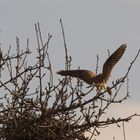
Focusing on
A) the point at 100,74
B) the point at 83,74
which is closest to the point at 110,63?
the point at 100,74

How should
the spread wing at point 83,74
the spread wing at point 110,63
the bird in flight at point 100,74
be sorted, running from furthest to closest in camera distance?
the spread wing at point 110,63 < the bird in flight at point 100,74 < the spread wing at point 83,74

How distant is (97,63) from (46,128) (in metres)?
0.99

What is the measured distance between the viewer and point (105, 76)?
6.27 metres

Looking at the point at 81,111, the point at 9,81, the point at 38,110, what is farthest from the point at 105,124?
the point at 9,81

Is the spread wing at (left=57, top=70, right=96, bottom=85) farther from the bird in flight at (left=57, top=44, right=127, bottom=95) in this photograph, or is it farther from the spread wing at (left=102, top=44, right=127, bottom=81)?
the spread wing at (left=102, top=44, right=127, bottom=81)

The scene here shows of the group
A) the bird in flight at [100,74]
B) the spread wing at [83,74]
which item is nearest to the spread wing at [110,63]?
the bird in flight at [100,74]

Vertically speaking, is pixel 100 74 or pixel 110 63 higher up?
pixel 110 63

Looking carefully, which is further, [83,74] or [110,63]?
[110,63]

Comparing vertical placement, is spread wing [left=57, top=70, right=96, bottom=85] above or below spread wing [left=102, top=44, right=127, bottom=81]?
below

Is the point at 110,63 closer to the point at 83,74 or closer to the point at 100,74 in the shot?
the point at 100,74

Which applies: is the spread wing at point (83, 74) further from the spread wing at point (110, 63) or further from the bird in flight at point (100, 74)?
the spread wing at point (110, 63)

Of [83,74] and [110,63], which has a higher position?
[110,63]

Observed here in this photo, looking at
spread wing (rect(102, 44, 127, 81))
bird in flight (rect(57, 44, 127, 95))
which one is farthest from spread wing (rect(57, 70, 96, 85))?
spread wing (rect(102, 44, 127, 81))

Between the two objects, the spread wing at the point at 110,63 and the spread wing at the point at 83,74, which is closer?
the spread wing at the point at 83,74
